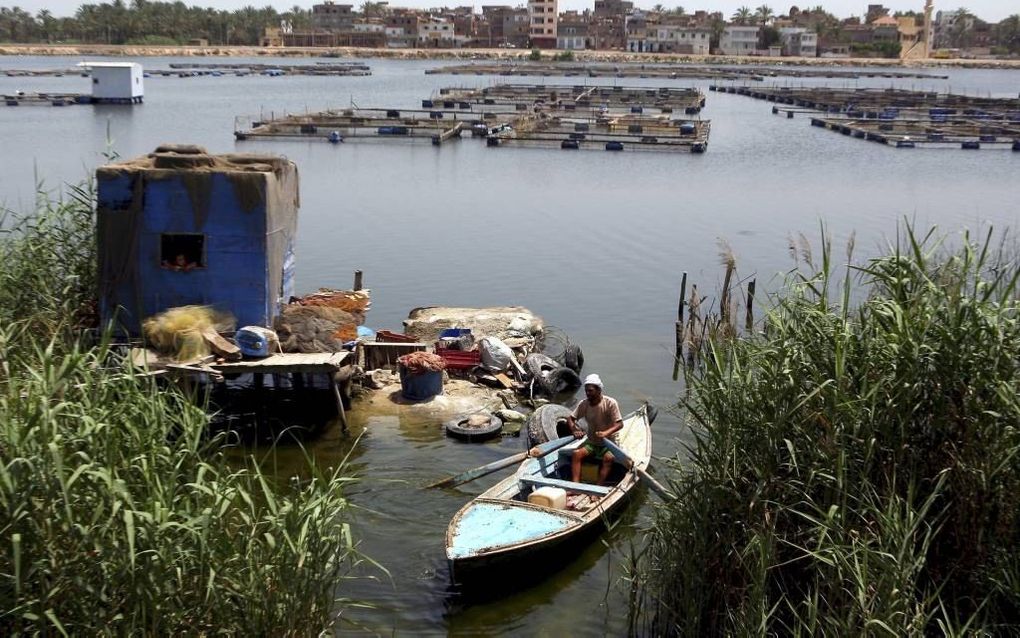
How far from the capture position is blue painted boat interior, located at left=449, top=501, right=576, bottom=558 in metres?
9.58

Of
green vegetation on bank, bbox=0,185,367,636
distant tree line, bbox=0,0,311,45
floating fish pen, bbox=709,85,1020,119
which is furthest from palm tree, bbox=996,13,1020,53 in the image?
green vegetation on bank, bbox=0,185,367,636

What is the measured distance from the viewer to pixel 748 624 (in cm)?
717

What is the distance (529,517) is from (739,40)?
170705 mm

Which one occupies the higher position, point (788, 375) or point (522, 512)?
point (788, 375)

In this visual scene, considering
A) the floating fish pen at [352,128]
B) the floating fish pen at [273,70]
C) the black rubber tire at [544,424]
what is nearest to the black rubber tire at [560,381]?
the black rubber tire at [544,424]

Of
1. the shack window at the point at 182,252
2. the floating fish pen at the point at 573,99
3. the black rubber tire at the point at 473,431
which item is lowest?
the black rubber tire at the point at 473,431

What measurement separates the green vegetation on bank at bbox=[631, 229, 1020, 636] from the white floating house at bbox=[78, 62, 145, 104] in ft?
217

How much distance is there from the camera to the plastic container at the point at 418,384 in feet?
48.6

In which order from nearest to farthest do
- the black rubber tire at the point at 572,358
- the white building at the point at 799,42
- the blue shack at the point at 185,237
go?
the blue shack at the point at 185,237, the black rubber tire at the point at 572,358, the white building at the point at 799,42

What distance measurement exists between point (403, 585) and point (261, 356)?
14.2 feet

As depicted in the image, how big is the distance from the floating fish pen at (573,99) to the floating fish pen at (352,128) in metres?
12.9

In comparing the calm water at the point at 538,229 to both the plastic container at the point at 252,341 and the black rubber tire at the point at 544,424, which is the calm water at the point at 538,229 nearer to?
the black rubber tire at the point at 544,424

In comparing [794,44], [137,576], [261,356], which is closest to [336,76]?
[794,44]

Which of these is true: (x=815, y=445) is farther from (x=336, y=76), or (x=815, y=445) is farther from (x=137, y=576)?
(x=336, y=76)
